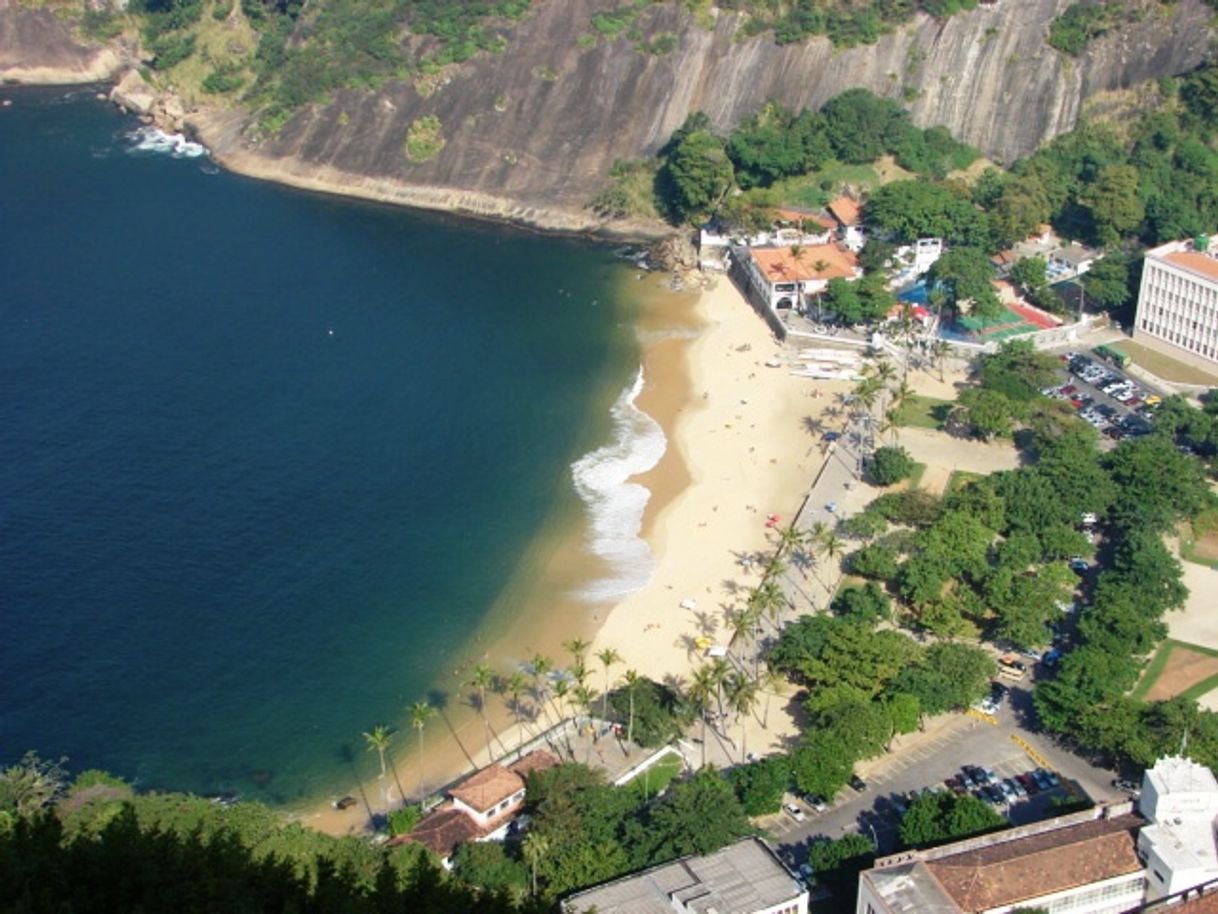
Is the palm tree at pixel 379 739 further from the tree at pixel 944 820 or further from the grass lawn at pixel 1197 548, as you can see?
the grass lawn at pixel 1197 548

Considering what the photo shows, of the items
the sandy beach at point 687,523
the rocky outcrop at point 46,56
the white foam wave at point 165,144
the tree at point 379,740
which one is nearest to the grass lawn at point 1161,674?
the sandy beach at point 687,523

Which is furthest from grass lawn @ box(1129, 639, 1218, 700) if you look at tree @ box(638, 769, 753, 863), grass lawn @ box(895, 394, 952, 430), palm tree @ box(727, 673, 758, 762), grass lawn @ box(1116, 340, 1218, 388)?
grass lawn @ box(1116, 340, 1218, 388)

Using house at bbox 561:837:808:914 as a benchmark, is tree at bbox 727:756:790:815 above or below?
below

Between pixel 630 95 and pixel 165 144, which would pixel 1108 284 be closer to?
pixel 630 95

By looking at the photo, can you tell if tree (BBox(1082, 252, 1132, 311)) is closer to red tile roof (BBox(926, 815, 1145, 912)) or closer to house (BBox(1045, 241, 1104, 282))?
house (BBox(1045, 241, 1104, 282))

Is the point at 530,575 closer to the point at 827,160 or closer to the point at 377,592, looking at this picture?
the point at 377,592

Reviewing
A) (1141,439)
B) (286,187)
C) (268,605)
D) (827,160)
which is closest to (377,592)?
(268,605)

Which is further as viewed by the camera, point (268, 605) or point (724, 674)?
point (268, 605)
